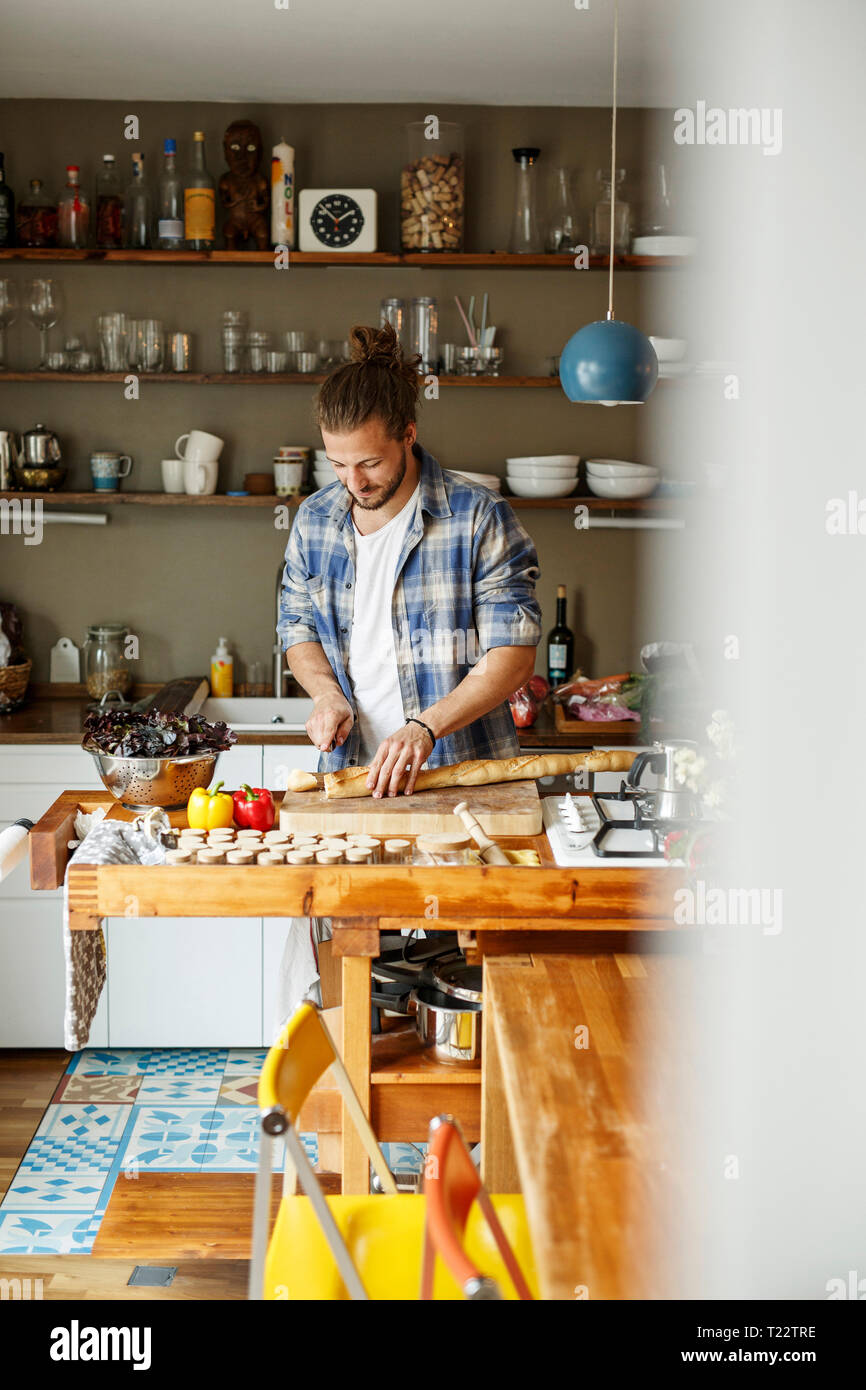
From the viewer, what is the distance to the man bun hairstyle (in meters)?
2.14

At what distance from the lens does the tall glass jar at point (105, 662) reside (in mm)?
3682

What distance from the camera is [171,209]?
3.55 meters

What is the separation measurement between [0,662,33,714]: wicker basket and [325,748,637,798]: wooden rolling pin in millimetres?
1681

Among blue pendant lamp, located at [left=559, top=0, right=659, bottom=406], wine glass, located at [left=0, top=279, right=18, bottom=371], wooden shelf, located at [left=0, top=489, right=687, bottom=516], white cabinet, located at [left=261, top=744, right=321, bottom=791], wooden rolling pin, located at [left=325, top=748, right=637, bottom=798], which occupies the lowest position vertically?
white cabinet, located at [left=261, top=744, right=321, bottom=791]

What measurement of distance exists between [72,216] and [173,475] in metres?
0.77

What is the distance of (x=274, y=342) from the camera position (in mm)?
3715

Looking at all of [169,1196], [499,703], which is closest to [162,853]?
[499,703]

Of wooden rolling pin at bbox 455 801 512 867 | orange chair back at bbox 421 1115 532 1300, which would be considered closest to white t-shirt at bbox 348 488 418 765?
wooden rolling pin at bbox 455 801 512 867

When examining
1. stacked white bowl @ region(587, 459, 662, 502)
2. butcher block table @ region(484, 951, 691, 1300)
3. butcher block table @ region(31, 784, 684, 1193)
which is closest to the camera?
butcher block table @ region(484, 951, 691, 1300)

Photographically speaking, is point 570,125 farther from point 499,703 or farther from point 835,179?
point 835,179

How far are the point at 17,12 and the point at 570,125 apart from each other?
5.10 ft

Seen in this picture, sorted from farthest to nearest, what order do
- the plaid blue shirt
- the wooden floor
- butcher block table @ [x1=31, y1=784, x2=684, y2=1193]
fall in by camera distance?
the plaid blue shirt → the wooden floor → butcher block table @ [x1=31, y1=784, x2=684, y2=1193]

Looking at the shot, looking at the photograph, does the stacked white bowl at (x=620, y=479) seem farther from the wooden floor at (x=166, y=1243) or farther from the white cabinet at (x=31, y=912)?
the wooden floor at (x=166, y=1243)

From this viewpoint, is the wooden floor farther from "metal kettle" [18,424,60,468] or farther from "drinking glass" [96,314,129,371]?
"drinking glass" [96,314,129,371]
